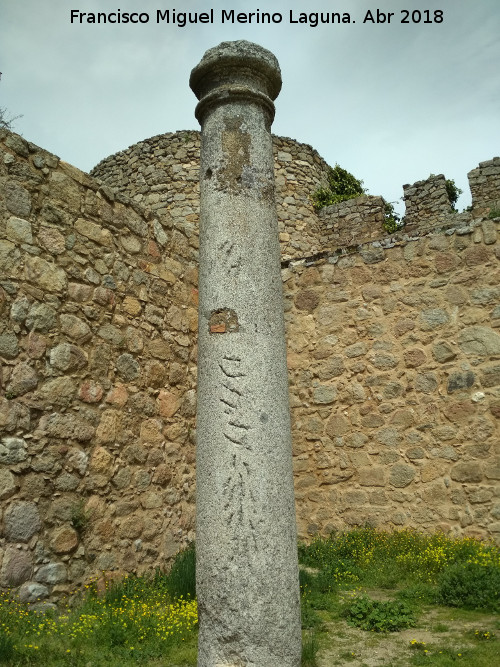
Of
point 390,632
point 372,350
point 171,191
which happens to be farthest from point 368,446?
point 171,191

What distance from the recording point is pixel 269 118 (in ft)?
10.5

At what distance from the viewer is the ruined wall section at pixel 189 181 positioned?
11.5 metres

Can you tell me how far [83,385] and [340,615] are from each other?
2.61 metres

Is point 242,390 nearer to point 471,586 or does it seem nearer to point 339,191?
point 471,586

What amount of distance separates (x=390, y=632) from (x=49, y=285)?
11.5 feet

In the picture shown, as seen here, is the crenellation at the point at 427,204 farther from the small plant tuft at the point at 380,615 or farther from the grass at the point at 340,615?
the small plant tuft at the point at 380,615

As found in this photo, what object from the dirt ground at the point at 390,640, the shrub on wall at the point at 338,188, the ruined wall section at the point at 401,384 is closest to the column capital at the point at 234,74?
the dirt ground at the point at 390,640

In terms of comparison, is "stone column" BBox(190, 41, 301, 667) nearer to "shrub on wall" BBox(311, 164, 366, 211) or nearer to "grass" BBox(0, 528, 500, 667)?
"grass" BBox(0, 528, 500, 667)

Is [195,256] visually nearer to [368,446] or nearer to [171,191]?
[368,446]

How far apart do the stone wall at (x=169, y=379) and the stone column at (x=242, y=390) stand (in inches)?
71.2

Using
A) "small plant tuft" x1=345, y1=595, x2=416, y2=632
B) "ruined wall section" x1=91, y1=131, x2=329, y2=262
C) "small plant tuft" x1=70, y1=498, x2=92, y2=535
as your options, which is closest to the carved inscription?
"small plant tuft" x1=70, y1=498, x2=92, y2=535

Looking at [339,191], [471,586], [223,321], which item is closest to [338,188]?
[339,191]

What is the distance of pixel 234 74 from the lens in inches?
121

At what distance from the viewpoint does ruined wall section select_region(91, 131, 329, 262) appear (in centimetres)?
1155
